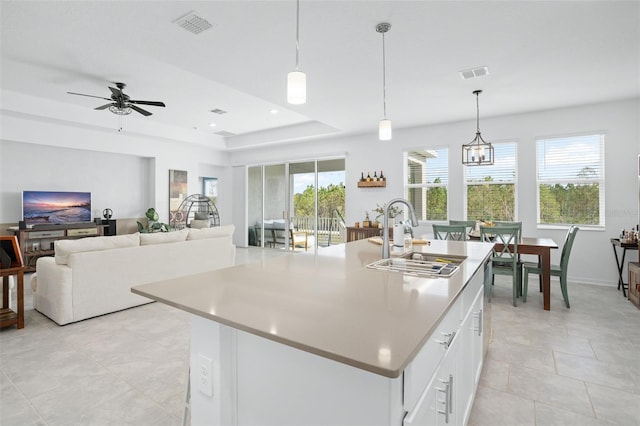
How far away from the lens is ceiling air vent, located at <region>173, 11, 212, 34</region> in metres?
2.55

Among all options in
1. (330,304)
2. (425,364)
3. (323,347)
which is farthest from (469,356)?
(323,347)

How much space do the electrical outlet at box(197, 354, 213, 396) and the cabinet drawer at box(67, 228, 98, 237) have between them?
→ 656 cm

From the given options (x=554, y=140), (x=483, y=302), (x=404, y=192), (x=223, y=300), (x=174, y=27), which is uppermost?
(x=174, y=27)

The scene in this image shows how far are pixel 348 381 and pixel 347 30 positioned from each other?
275 centimetres

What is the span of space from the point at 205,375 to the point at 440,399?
864 mm

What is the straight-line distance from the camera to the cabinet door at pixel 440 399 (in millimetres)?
979

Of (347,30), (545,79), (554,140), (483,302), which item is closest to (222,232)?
(347,30)

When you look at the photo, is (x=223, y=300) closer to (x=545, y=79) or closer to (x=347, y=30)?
(x=347, y=30)

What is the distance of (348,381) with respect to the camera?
2.93 ft

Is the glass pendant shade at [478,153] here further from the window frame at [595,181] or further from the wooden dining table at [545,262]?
the window frame at [595,181]

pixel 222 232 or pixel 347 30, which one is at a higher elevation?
pixel 347 30

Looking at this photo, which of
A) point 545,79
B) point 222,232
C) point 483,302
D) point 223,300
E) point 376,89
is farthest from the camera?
point 222,232

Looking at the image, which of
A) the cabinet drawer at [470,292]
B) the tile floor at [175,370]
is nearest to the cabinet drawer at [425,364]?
the cabinet drawer at [470,292]

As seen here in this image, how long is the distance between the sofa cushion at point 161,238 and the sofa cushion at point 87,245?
94mm
